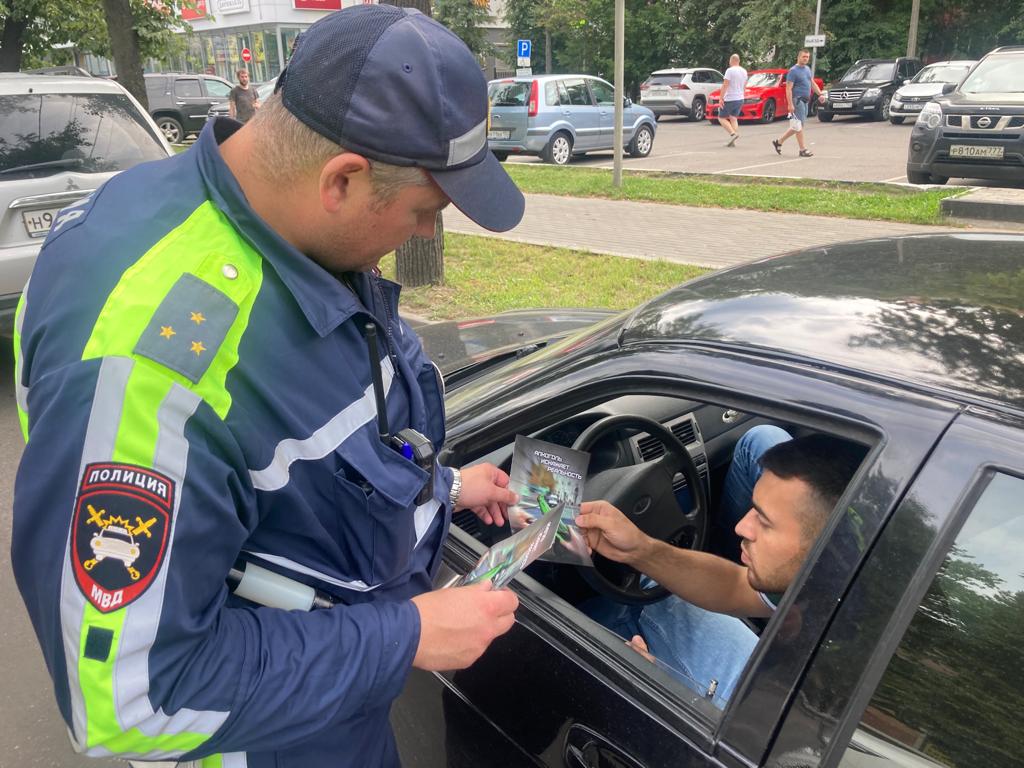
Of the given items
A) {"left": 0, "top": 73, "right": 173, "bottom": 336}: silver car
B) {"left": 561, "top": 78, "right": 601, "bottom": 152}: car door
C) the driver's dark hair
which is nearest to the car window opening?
the driver's dark hair

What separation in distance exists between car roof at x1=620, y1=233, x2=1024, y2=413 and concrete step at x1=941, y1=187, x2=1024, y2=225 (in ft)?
23.0

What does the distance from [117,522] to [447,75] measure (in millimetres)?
753

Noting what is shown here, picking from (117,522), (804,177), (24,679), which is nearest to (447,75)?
(117,522)

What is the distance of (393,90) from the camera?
3.68 feet

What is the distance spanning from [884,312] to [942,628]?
1.91ft

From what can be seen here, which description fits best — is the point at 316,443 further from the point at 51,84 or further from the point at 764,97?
the point at 764,97

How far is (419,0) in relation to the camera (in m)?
5.70

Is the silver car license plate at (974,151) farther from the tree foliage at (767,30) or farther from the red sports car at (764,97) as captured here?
the tree foliage at (767,30)

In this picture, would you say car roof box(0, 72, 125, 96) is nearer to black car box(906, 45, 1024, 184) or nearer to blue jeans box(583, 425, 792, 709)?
blue jeans box(583, 425, 792, 709)

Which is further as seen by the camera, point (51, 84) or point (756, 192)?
point (756, 192)

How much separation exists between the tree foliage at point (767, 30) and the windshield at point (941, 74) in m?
10.6

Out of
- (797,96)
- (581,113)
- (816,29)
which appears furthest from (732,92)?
(816,29)

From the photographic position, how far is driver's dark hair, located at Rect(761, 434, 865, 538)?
1.54 m

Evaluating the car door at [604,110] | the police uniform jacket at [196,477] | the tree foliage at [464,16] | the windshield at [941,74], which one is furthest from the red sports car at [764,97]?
the police uniform jacket at [196,477]
